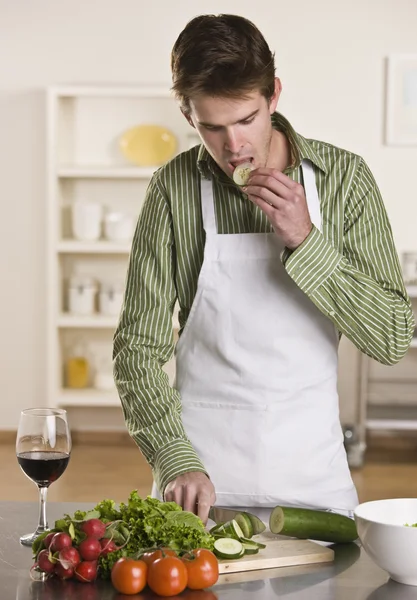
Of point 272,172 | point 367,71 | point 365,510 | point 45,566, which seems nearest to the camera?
point 45,566

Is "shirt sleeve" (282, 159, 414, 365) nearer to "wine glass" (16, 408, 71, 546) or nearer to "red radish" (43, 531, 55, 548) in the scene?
"wine glass" (16, 408, 71, 546)

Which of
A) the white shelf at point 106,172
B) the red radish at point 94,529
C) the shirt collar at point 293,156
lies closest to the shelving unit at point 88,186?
the white shelf at point 106,172

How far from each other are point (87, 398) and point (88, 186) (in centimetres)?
139

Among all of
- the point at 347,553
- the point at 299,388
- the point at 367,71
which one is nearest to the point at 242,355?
the point at 299,388

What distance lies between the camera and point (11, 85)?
20.5 feet

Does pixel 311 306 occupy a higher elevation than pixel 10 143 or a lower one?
lower

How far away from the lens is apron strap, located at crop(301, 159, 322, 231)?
1.98m

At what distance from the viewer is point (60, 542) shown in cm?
141

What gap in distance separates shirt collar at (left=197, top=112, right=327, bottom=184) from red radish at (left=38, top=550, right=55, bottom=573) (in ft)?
3.05

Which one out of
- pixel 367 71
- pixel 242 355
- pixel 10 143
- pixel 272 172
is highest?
pixel 367 71

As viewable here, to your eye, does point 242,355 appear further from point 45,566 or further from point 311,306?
point 45,566

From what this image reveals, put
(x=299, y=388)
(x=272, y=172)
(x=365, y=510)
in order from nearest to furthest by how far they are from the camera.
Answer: (x=365, y=510) → (x=272, y=172) → (x=299, y=388)

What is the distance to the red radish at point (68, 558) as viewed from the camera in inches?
55.0

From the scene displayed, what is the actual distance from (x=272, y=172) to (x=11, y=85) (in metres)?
4.79
